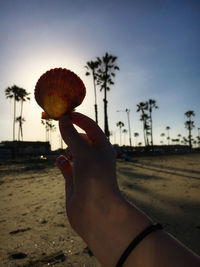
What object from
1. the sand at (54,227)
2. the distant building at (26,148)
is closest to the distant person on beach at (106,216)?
the sand at (54,227)

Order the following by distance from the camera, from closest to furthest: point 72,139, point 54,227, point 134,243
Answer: point 134,243, point 72,139, point 54,227

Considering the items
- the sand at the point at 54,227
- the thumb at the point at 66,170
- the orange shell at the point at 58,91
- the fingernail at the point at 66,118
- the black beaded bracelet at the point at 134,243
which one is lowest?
the sand at the point at 54,227

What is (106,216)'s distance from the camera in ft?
2.75

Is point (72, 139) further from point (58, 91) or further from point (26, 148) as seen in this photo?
point (26, 148)

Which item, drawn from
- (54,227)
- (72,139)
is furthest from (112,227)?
(54,227)

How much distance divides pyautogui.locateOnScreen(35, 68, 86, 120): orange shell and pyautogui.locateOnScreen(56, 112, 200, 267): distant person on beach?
5.1 inches

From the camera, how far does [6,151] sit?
47.4 meters

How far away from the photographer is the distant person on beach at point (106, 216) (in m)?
0.71

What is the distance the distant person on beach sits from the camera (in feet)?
2.34

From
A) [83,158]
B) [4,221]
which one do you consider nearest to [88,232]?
[83,158]

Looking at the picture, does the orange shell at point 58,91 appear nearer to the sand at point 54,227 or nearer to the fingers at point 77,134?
the fingers at point 77,134

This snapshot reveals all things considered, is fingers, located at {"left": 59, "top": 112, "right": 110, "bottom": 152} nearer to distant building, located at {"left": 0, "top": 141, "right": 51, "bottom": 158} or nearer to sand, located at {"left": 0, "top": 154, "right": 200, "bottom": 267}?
sand, located at {"left": 0, "top": 154, "right": 200, "bottom": 267}

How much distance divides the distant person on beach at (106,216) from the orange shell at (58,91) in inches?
5.1

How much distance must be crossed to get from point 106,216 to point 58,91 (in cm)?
77
